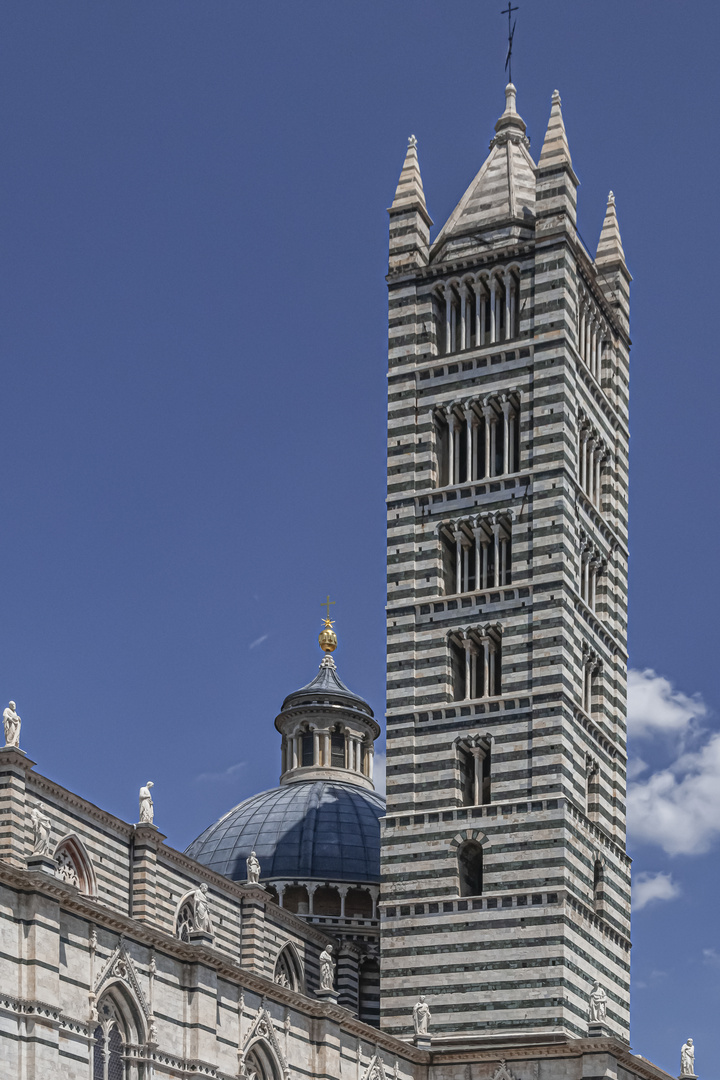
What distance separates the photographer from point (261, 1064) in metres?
36.7

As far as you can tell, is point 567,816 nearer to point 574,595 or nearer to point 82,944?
point 574,595

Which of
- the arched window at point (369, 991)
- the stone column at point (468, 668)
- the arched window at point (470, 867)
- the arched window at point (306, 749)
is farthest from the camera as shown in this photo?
the arched window at point (306, 749)

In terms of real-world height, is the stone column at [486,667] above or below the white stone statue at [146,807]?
above

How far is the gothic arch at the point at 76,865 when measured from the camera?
43594mm

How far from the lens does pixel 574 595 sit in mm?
48500

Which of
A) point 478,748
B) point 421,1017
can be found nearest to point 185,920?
point 421,1017

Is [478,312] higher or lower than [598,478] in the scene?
higher

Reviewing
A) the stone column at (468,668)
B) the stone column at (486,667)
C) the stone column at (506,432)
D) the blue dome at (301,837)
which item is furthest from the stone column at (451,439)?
the blue dome at (301,837)

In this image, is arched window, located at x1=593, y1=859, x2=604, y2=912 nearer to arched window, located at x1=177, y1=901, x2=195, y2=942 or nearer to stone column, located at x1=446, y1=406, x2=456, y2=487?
arched window, located at x1=177, y1=901, x2=195, y2=942

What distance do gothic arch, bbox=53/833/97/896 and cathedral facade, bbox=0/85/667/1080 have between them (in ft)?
0.24

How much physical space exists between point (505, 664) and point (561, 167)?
14206 millimetres

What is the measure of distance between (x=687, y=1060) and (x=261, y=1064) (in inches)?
624

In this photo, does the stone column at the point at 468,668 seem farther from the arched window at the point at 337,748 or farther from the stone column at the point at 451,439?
the arched window at the point at 337,748

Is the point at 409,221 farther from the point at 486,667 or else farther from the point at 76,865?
the point at 76,865
